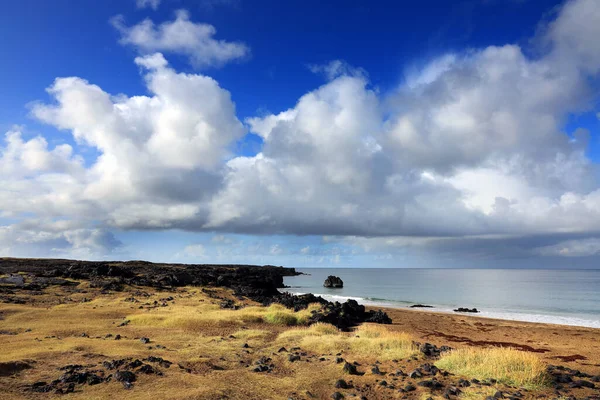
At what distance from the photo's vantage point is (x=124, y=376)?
1188 cm

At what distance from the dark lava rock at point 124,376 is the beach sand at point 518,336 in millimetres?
17915

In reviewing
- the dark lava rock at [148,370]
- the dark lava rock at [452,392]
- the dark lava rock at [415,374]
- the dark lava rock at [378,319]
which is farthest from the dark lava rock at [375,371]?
the dark lava rock at [378,319]

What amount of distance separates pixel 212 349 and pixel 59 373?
642cm

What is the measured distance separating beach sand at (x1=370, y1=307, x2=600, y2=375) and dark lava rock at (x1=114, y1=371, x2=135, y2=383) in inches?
705

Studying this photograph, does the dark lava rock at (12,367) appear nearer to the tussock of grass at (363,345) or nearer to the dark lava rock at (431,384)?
Result: the tussock of grass at (363,345)

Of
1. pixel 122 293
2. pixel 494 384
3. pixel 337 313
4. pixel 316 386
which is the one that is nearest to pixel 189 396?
pixel 316 386

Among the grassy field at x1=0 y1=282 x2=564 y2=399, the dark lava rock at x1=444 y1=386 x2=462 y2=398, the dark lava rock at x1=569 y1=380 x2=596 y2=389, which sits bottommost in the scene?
the grassy field at x1=0 y1=282 x2=564 y2=399

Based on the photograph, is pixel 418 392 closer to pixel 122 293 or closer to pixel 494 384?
pixel 494 384

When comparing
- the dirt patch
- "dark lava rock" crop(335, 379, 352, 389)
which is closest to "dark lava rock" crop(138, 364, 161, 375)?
"dark lava rock" crop(335, 379, 352, 389)

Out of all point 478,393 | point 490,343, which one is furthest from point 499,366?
point 490,343

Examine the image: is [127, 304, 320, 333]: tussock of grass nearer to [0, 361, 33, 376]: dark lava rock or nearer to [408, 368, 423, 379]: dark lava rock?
[0, 361, 33, 376]: dark lava rock

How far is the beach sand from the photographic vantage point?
21000 millimetres

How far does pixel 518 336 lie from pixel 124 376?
99.7 ft

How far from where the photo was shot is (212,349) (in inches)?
676
